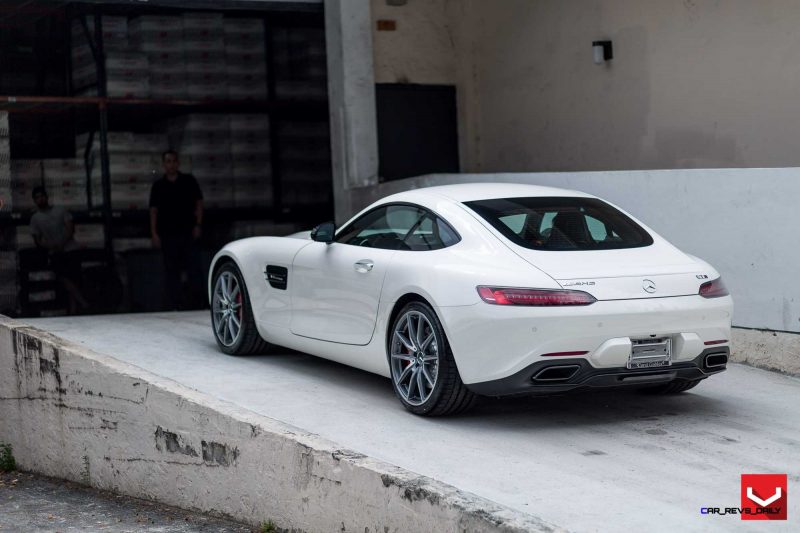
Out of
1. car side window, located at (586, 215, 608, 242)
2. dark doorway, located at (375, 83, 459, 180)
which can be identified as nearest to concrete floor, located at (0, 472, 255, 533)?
car side window, located at (586, 215, 608, 242)

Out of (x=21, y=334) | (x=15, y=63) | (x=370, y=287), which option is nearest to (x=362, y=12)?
(x=15, y=63)

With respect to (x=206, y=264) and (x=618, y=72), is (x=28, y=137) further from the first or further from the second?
(x=618, y=72)

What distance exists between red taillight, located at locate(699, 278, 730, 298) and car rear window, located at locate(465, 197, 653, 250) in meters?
0.50

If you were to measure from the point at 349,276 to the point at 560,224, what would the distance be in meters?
1.43

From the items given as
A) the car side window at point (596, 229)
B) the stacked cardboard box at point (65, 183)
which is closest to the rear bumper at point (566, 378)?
the car side window at point (596, 229)

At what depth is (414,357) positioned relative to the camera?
6.97 m

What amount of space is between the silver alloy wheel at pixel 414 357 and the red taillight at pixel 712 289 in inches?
62.7

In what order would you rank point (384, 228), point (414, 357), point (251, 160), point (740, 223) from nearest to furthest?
point (414, 357) → point (384, 228) → point (740, 223) → point (251, 160)

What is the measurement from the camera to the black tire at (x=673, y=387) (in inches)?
297

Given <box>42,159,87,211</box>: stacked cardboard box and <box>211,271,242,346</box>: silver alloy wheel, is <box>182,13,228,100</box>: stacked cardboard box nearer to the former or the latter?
<box>42,159,87,211</box>: stacked cardboard box

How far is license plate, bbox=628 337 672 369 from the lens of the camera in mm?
6527

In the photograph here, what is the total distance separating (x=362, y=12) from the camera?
1448 centimetres

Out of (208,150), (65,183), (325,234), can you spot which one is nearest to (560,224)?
(325,234)

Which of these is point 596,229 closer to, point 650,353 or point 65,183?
point 650,353
